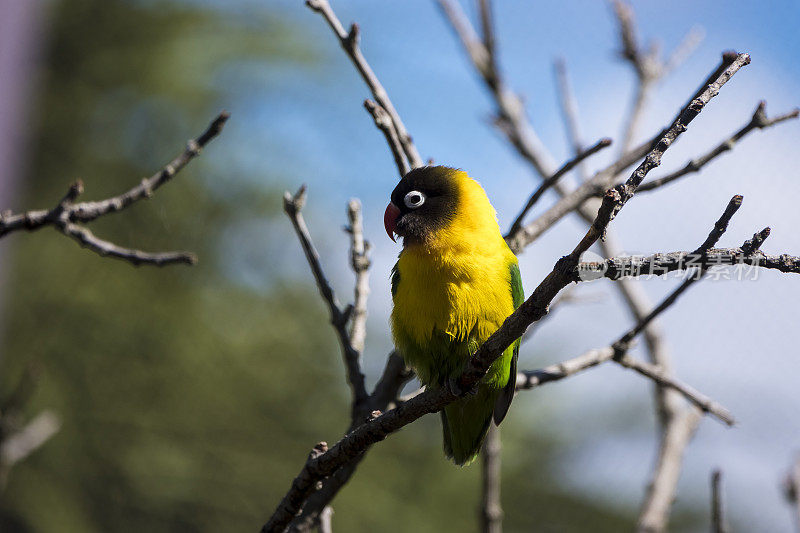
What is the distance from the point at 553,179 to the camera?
2707 millimetres

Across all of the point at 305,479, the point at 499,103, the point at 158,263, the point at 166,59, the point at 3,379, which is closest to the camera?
the point at 305,479

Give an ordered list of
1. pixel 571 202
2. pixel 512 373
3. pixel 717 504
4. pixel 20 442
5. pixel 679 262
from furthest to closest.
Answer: pixel 20 442
pixel 571 202
pixel 512 373
pixel 717 504
pixel 679 262

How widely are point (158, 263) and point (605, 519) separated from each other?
5.86m

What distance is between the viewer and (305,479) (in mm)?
1930

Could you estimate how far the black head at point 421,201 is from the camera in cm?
272

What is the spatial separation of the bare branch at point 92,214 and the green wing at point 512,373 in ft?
3.69

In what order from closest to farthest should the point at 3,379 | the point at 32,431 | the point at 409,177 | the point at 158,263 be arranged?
the point at 158,263 → the point at 409,177 → the point at 32,431 → the point at 3,379

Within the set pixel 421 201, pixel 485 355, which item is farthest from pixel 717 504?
pixel 421 201

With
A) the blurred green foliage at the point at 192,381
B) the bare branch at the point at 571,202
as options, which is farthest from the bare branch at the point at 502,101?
the blurred green foliage at the point at 192,381

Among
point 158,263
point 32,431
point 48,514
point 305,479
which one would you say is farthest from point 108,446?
point 305,479

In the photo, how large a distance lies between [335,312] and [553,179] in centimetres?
95

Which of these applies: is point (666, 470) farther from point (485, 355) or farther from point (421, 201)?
point (485, 355)

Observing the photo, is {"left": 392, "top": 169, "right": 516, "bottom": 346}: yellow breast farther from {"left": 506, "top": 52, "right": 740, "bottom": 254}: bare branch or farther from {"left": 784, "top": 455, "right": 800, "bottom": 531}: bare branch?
{"left": 784, "top": 455, "right": 800, "bottom": 531}: bare branch

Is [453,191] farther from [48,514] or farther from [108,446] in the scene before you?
[48,514]
